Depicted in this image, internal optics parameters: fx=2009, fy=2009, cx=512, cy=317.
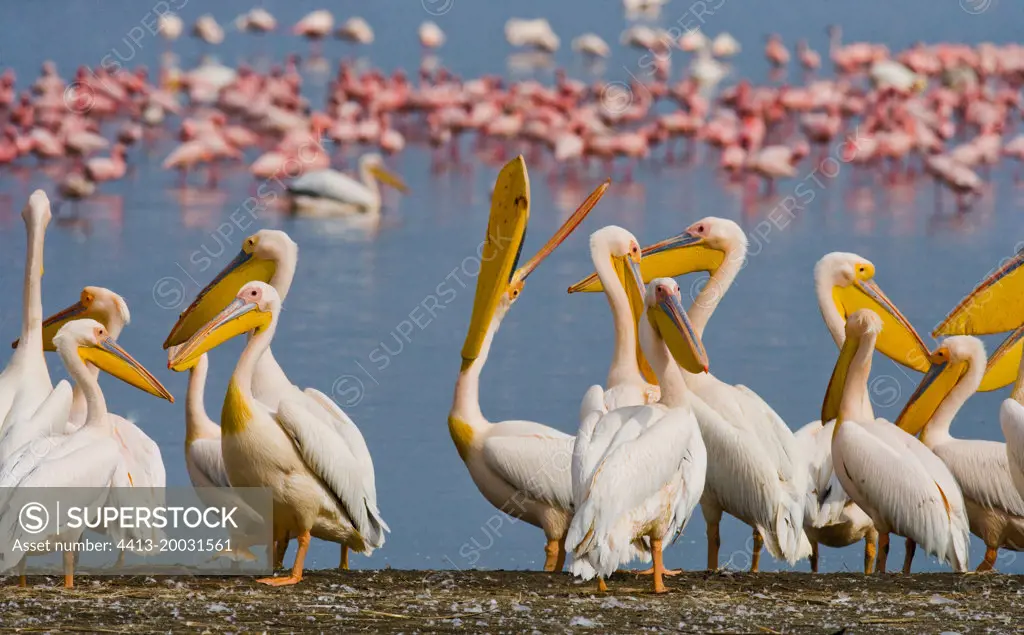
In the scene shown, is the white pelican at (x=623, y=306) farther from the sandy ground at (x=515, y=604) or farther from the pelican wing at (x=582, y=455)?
the sandy ground at (x=515, y=604)

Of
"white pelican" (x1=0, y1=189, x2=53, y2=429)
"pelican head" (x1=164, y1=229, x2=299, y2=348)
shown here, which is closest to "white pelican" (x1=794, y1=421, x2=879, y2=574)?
"pelican head" (x1=164, y1=229, x2=299, y2=348)

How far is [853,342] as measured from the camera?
660 cm

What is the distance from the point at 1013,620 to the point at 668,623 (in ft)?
2.85

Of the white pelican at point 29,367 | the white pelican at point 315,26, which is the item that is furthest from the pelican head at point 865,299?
the white pelican at point 315,26

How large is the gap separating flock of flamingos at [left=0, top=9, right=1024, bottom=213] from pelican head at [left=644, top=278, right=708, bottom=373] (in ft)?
29.4

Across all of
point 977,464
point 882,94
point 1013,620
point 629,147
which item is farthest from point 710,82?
point 1013,620

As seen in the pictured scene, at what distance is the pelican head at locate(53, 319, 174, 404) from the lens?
620cm

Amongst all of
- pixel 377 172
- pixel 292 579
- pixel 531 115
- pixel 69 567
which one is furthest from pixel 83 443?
pixel 531 115

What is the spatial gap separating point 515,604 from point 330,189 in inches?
380

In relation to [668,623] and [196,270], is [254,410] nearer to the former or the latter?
[668,623]

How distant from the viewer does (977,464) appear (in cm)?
645

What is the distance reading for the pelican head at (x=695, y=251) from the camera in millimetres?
7383

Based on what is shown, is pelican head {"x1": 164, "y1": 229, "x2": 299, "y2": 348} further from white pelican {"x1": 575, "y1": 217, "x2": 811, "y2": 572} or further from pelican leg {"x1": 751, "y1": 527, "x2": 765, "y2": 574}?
pelican leg {"x1": 751, "y1": 527, "x2": 765, "y2": 574}

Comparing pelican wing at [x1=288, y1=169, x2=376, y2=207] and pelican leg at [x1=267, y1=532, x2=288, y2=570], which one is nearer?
pelican leg at [x1=267, y1=532, x2=288, y2=570]
